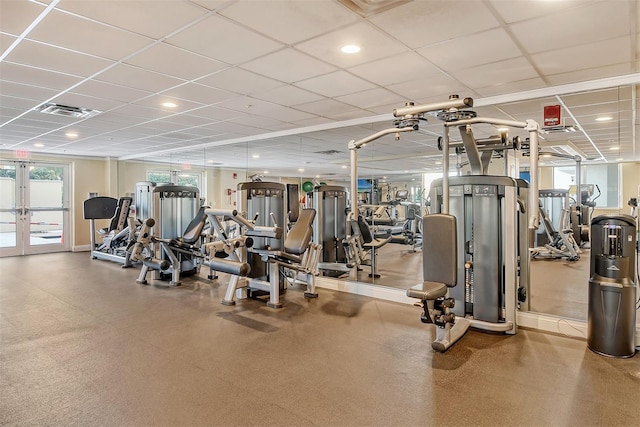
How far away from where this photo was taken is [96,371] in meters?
2.81

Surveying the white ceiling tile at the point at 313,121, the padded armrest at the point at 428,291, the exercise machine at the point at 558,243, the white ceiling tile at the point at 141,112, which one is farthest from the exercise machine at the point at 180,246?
the exercise machine at the point at 558,243

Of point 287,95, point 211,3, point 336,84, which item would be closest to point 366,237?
point 287,95

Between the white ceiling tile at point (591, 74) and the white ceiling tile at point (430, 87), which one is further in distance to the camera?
the white ceiling tile at point (430, 87)

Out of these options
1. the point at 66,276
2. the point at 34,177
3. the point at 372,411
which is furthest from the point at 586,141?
the point at 34,177

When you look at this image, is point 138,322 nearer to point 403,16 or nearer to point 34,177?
point 403,16

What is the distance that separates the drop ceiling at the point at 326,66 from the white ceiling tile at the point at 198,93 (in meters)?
0.02

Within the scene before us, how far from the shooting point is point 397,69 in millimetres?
3467

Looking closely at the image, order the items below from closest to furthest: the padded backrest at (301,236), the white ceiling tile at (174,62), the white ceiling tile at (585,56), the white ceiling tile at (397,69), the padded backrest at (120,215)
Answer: the white ceiling tile at (585,56), the white ceiling tile at (174,62), the white ceiling tile at (397,69), the padded backrest at (301,236), the padded backrest at (120,215)

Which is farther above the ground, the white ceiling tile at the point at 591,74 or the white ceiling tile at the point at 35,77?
the white ceiling tile at the point at 35,77

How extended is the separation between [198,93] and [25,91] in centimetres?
189

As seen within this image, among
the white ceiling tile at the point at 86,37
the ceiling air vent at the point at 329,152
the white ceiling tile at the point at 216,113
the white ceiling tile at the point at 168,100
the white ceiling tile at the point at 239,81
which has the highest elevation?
the white ceiling tile at the point at 216,113

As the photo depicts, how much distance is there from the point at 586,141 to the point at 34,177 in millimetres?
11172

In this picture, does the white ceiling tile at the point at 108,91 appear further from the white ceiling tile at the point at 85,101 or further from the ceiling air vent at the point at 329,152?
the ceiling air vent at the point at 329,152

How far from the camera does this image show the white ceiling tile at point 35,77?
3.48 metres
